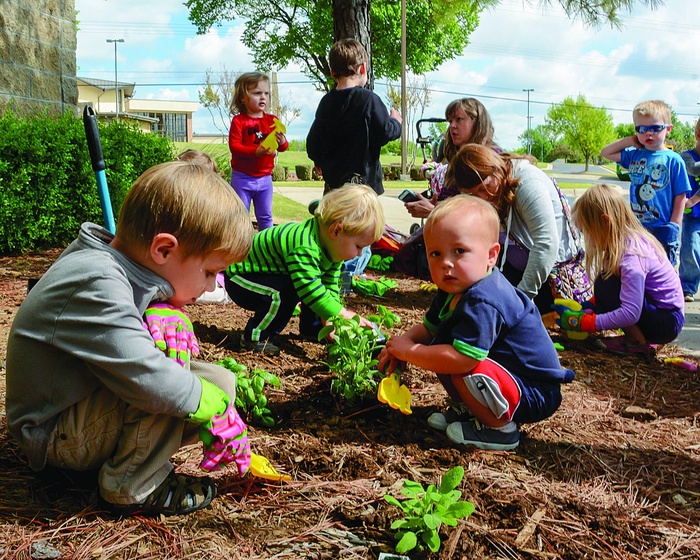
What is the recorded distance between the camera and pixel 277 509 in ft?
7.50

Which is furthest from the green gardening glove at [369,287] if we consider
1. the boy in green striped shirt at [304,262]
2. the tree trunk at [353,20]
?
the tree trunk at [353,20]

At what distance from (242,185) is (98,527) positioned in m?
4.66

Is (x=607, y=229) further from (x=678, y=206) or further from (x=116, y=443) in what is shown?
(x=116, y=443)

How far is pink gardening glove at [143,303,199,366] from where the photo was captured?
6.91 feet

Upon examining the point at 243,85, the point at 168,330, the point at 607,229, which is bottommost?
the point at 168,330

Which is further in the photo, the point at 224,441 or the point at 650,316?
the point at 650,316

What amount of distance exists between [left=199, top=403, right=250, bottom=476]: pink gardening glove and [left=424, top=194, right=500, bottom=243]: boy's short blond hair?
1098 millimetres

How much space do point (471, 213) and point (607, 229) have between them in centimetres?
188

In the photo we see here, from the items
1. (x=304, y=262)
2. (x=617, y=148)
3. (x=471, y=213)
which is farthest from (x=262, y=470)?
(x=617, y=148)

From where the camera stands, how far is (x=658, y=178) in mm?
5941

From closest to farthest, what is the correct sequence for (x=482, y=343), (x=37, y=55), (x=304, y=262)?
(x=482, y=343) → (x=304, y=262) → (x=37, y=55)

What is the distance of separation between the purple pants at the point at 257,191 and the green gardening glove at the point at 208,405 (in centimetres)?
444

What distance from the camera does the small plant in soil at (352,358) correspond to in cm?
305

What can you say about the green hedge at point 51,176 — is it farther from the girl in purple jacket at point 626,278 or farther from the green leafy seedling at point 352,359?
the girl in purple jacket at point 626,278
